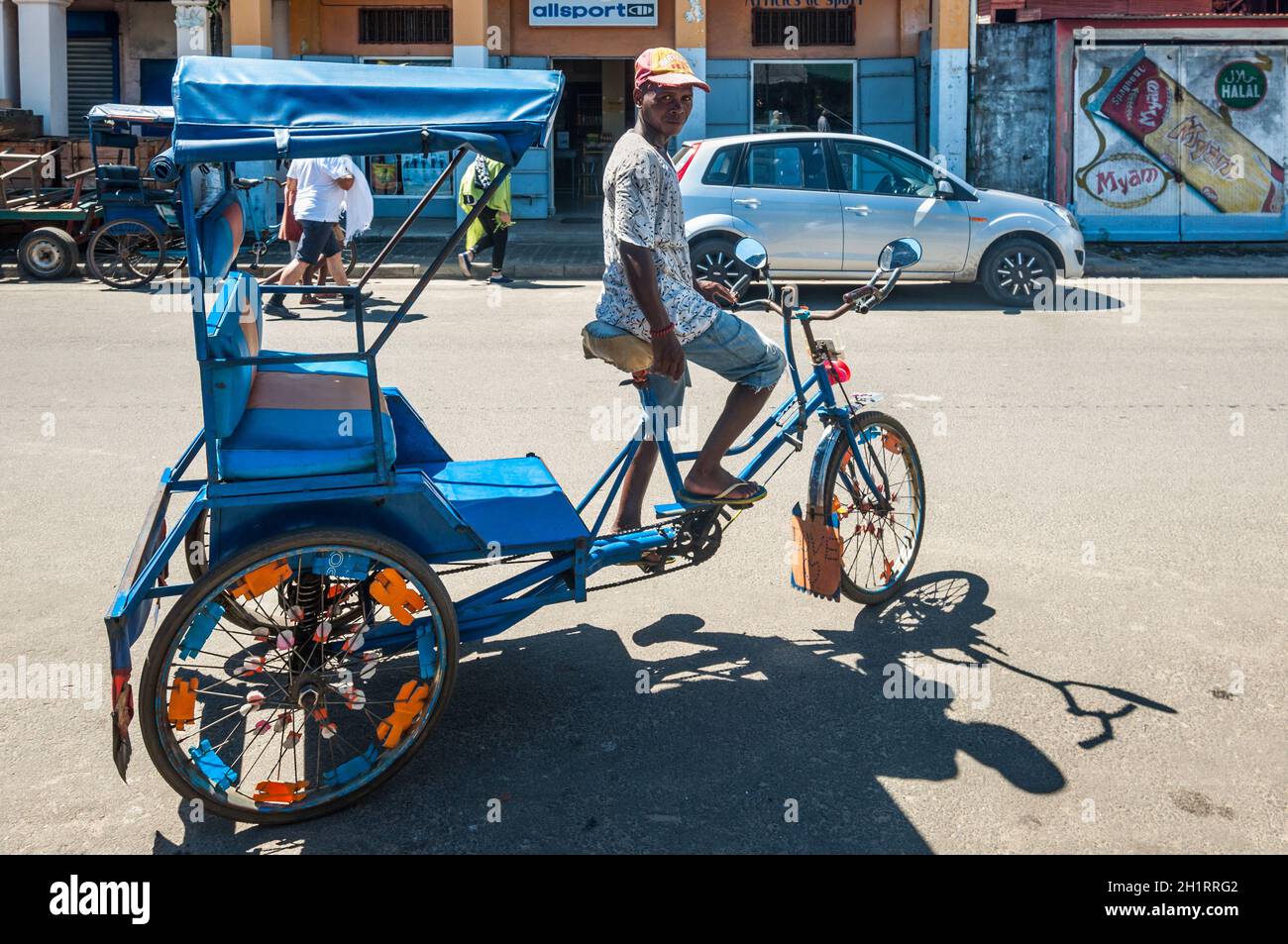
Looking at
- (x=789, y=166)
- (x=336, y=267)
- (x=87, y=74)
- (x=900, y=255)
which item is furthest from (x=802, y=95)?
(x=900, y=255)

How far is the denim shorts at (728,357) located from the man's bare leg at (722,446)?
46 mm

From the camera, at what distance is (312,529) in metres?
3.69

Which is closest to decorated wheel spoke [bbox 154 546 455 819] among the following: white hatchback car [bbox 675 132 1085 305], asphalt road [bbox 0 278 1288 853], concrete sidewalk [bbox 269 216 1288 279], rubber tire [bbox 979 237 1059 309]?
asphalt road [bbox 0 278 1288 853]

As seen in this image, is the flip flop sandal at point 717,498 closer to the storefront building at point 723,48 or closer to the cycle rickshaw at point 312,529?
the cycle rickshaw at point 312,529

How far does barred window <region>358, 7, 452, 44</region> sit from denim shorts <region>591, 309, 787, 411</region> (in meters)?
17.9

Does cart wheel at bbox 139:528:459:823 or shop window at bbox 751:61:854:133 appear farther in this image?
shop window at bbox 751:61:854:133

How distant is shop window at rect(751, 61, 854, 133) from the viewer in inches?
832

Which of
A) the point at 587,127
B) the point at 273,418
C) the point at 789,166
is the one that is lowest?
the point at 273,418

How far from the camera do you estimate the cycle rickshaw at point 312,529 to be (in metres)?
3.58

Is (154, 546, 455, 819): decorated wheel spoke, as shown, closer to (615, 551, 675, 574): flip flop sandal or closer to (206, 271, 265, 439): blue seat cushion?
(206, 271, 265, 439): blue seat cushion

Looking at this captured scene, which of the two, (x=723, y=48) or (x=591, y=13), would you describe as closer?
A: (x=591, y=13)

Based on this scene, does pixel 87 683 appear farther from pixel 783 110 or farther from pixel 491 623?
pixel 783 110

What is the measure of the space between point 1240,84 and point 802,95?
6.30 meters

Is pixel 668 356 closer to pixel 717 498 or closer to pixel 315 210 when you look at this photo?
pixel 717 498
